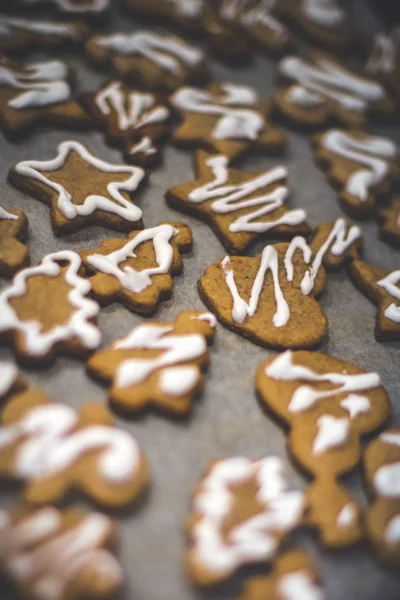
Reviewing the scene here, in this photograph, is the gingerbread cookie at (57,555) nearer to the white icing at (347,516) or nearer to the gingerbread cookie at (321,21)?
the white icing at (347,516)

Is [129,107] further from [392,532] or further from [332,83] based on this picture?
[392,532]

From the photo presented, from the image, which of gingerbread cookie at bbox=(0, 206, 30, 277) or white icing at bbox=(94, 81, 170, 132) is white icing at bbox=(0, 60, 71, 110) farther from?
gingerbread cookie at bbox=(0, 206, 30, 277)

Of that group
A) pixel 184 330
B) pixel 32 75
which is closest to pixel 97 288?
pixel 184 330

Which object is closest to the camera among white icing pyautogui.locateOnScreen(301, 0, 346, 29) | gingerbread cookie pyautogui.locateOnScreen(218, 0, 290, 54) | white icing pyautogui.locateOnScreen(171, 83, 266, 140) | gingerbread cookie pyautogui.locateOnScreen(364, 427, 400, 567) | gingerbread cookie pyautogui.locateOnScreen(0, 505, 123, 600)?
gingerbread cookie pyautogui.locateOnScreen(0, 505, 123, 600)

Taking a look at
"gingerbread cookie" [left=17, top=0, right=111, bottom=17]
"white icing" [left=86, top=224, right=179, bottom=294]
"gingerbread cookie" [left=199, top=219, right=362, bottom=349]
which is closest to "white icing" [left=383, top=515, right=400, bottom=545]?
"gingerbread cookie" [left=199, top=219, right=362, bottom=349]

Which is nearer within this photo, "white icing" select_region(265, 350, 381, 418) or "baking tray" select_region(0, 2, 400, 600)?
"baking tray" select_region(0, 2, 400, 600)

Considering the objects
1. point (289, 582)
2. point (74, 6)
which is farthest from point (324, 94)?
point (289, 582)
